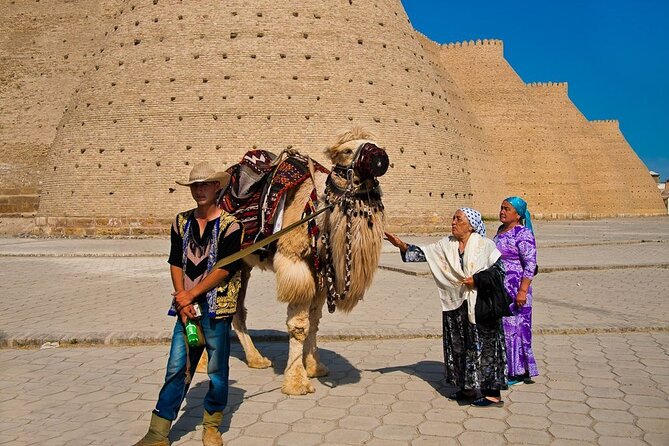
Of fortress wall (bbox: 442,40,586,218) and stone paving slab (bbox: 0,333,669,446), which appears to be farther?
fortress wall (bbox: 442,40,586,218)

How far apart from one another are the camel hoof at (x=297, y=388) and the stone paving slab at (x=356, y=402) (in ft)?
0.19

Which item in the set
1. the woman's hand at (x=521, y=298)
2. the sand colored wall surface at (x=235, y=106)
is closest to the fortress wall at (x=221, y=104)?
the sand colored wall surface at (x=235, y=106)

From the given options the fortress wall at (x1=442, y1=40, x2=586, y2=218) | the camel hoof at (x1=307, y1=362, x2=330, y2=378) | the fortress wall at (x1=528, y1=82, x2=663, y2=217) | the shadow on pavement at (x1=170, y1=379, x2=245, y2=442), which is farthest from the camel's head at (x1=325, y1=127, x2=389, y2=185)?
the fortress wall at (x1=528, y1=82, x2=663, y2=217)

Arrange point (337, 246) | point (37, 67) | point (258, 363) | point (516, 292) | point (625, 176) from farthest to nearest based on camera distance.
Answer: point (625, 176) → point (37, 67) → point (258, 363) → point (516, 292) → point (337, 246)

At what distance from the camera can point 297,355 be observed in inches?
153

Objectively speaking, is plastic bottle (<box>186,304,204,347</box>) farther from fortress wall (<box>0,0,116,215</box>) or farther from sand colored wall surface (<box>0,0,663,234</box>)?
fortress wall (<box>0,0,116,215</box>)

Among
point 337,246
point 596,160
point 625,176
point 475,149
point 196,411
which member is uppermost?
point 596,160

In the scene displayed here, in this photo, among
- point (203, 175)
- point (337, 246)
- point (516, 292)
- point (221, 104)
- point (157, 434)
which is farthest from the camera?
point (221, 104)

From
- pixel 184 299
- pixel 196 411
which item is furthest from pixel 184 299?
pixel 196 411

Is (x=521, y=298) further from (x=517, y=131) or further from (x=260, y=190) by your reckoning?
(x=517, y=131)

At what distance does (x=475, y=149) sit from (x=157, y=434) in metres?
37.6

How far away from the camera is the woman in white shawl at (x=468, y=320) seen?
3.67 metres

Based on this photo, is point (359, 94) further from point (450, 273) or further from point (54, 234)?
point (450, 273)

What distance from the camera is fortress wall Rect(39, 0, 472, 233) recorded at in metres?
20.5
